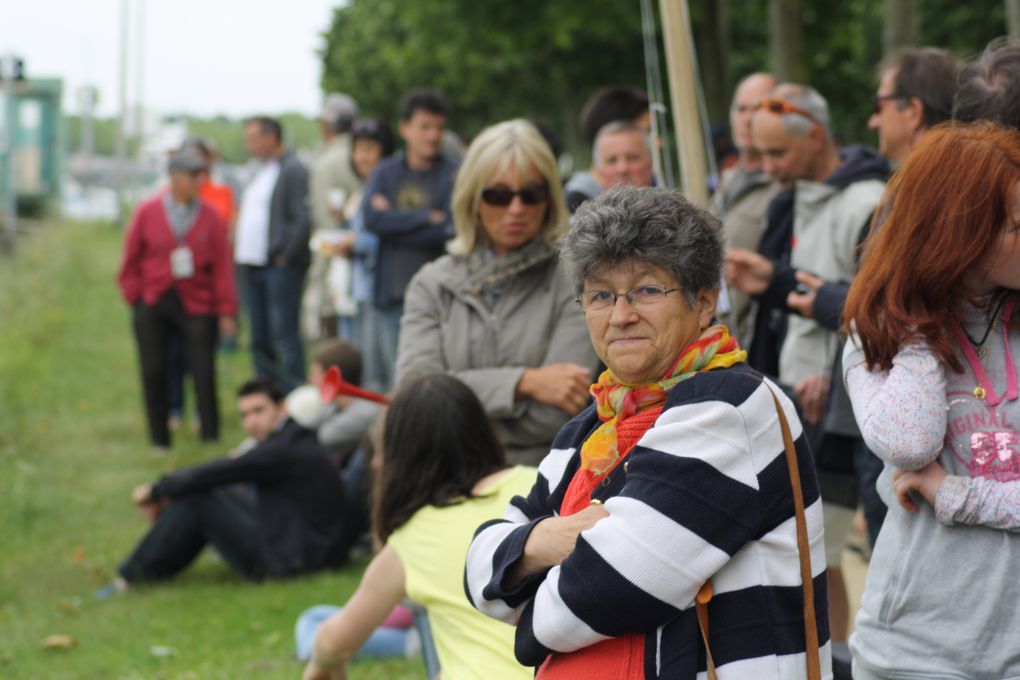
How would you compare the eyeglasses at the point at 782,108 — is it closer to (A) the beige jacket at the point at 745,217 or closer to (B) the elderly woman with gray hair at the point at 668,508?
(A) the beige jacket at the point at 745,217

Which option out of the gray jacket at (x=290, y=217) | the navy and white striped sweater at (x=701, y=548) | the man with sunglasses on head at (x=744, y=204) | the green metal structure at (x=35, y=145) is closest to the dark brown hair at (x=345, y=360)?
the man with sunglasses on head at (x=744, y=204)

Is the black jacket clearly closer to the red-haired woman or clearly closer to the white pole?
the red-haired woman

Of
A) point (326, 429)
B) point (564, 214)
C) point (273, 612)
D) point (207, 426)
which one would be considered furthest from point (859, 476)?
point (207, 426)

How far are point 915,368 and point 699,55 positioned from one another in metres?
15.5

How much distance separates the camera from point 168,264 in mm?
11406

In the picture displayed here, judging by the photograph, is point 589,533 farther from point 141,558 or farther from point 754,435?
point 141,558

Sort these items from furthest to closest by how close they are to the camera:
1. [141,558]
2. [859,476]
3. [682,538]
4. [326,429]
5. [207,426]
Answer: [207,426], [326,429], [141,558], [859,476], [682,538]

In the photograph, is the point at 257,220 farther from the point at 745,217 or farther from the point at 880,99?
the point at 880,99

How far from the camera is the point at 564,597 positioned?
256 centimetres

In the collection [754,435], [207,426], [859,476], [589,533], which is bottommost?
[207,426]

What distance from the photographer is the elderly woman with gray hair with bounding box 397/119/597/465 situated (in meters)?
4.73

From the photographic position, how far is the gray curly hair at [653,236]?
268 cm

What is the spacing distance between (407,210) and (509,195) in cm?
379

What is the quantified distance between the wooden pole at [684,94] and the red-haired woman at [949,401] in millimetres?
1507
